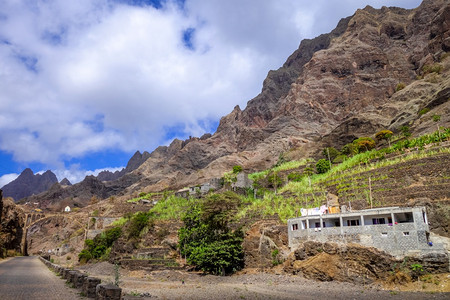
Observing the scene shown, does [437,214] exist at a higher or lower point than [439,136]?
lower

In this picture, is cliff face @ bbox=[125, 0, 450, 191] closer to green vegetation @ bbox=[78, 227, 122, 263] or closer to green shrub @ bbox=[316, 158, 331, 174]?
green shrub @ bbox=[316, 158, 331, 174]

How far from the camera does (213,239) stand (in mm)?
31047

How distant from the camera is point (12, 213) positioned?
181 feet

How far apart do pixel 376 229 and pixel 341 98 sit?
300 feet

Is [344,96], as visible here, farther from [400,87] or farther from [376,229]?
[376,229]

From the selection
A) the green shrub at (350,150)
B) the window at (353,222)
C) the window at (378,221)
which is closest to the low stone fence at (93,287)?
the window at (353,222)

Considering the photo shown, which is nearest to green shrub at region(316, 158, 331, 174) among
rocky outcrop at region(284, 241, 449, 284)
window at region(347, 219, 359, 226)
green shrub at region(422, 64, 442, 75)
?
window at region(347, 219, 359, 226)

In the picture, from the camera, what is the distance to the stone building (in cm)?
2217

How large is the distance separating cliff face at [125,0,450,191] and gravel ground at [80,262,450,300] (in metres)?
51.6

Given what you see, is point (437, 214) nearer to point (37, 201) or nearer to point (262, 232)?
point (262, 232)

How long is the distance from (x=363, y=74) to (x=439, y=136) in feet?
240

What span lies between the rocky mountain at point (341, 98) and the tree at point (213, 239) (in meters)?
41.6

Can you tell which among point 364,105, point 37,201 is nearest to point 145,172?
point 37,201

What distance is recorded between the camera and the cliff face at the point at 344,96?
257 ft
